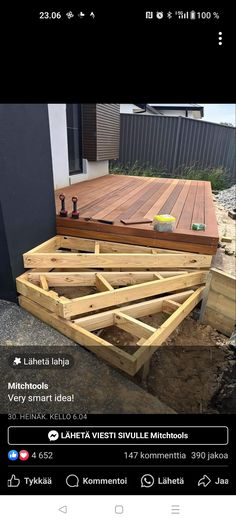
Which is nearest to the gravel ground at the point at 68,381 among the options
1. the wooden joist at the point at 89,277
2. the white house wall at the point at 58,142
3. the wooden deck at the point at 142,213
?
the wooden joist at the point at 89,277

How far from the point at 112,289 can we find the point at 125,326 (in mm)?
405

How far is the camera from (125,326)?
2.47 metres

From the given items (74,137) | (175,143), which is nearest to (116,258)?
(74,137)

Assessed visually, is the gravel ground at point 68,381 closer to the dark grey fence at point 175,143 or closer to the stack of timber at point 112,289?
the stack of timber at point 112,289

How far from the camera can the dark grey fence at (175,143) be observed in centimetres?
1130

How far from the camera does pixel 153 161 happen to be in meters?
12.0

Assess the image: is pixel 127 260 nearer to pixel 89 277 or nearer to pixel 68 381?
pixel 89 277

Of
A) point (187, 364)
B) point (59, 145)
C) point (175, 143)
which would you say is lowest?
point (187, 364)

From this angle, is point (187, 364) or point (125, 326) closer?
point (125, 326)

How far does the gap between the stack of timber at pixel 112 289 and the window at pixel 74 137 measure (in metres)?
3.40

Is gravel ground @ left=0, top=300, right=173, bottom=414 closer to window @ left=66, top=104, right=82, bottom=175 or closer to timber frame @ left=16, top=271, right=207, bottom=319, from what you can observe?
timber frame @ left=16, top=271, right=207, bottom=319

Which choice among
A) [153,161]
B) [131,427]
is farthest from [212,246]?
[153,161]

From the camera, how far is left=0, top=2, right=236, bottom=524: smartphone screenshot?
0.88 m
